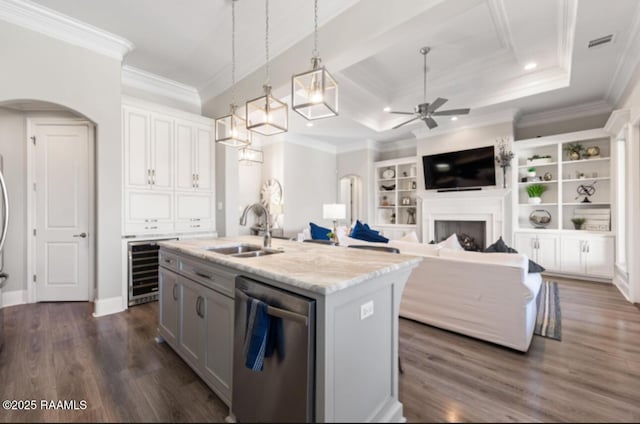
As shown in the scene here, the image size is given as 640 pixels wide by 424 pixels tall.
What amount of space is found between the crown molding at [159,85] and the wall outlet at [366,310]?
459 cm

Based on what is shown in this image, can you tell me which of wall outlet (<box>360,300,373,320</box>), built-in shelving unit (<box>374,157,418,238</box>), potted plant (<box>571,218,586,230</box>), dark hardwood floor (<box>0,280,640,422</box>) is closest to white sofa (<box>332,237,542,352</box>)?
dark hardwood floor (<box>0,280,640,422</box>)

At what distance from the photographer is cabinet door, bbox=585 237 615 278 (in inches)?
169

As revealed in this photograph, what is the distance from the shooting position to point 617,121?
3.87 m

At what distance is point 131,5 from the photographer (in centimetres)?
275

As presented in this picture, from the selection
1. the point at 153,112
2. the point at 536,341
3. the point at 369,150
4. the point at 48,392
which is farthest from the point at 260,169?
the point at 536,341

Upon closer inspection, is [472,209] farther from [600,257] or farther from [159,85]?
[159,85]

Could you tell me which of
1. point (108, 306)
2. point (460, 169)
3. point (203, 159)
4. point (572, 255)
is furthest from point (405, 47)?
point (108, 306)

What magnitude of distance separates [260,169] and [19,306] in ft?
16.1

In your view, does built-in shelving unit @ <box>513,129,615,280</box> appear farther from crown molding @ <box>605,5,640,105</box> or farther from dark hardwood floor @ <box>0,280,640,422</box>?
dark hardwood floor @ <box>0,280,640,422</box>

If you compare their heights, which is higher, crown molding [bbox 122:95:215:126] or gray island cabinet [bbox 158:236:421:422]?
crown molding [bbox 122:95:215:126]

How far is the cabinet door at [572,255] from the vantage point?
4508mm

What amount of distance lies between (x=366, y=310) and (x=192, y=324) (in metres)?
1.36

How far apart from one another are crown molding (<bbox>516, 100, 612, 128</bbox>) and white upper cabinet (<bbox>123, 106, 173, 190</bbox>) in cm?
644

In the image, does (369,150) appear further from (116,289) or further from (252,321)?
(252,321)
